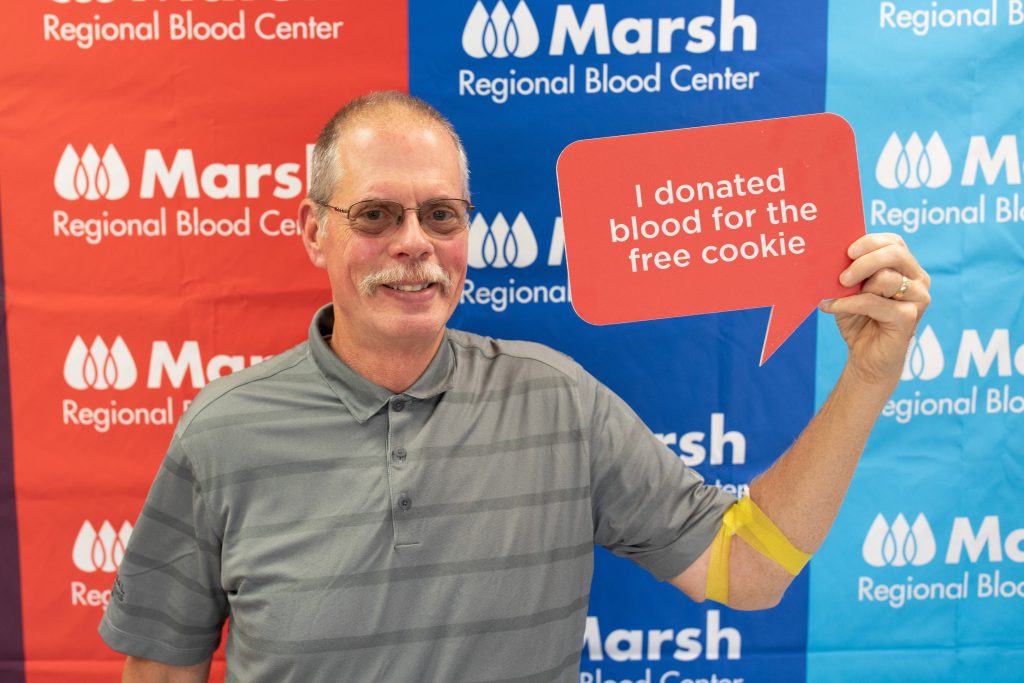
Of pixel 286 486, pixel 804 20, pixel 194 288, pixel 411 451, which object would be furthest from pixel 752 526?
pixel 194 288

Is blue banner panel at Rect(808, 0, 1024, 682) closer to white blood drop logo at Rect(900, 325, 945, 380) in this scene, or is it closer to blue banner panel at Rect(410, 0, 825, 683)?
white blood drop logo at Rect(900, 325, 945, 380)

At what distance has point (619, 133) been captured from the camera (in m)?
1.53

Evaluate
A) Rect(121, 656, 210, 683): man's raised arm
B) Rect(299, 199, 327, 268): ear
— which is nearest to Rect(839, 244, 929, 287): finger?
Rect(299, 199, 327, 268): ear

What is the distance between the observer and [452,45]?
1496mm

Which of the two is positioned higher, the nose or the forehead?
the forehead

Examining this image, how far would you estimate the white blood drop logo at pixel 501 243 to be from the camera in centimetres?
154

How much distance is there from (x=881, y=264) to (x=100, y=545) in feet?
4.74

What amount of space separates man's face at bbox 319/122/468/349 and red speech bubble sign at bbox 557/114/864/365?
0.18 metres

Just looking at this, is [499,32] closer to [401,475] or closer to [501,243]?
[501,243]

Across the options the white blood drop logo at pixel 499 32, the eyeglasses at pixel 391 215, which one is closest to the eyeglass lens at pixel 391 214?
the eyeglasses at pixel 391 215

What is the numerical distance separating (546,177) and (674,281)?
1.64ft

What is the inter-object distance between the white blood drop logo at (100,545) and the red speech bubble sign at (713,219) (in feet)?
3.45

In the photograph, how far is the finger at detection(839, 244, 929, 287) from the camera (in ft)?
3.46

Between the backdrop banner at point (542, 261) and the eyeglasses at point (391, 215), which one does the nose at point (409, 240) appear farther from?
the backdrop banner at point (542, 261)
